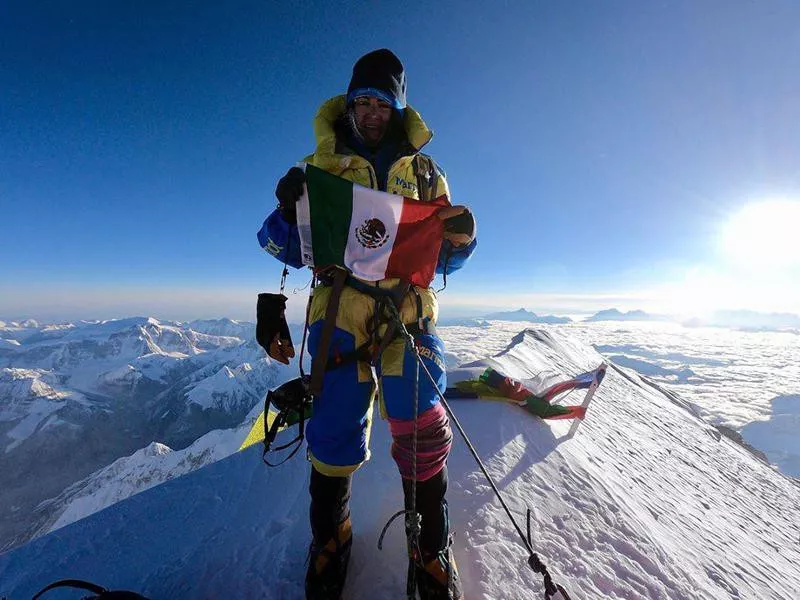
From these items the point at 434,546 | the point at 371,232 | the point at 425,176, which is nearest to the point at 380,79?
the point at 425,176

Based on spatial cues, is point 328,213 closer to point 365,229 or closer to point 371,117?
point 365,229

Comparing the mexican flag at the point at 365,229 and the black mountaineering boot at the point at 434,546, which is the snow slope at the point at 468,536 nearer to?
the black mountaineering boot at the point at 434,546

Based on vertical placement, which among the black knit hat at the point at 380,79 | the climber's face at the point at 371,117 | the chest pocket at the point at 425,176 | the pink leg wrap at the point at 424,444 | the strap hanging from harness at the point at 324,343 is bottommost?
the pink leg wrap at the point at 424,444

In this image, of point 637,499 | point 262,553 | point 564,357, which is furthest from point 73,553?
point 564,357

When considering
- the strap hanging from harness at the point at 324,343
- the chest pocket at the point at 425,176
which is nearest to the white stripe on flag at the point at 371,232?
the strap hanging from harness at the point at 324,343

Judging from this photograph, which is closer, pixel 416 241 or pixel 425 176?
pixel 416 241

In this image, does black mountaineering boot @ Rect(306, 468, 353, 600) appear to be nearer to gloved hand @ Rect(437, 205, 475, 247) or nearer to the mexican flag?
the mexican flag

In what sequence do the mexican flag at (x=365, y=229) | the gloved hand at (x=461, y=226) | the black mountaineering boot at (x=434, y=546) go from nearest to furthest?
1. the black mountaineering boot at (x=434, y=546)
2. the mexican flag at (x=365, y=229)
3. the gloved hand at (x=461, y=226)

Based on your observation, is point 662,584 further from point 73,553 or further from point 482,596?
point 73,553
